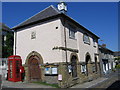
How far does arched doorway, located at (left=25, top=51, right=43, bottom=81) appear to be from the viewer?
12.5 meters

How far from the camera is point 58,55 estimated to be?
1132 cm

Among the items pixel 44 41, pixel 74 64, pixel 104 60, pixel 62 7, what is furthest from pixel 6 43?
pixel 104 60

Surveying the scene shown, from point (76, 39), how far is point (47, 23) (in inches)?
158

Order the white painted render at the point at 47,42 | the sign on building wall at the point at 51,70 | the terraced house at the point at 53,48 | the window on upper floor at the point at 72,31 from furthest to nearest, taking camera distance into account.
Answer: the window on upper floor at the point at 72,31 → the white painted render at the point at 47,42 → the terraced house at the point at 53,48 → the sign on building wall at the point at 51,70

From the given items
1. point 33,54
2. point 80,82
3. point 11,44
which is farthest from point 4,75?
point 80,82

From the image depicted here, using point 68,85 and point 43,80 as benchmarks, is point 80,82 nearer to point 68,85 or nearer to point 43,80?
point 68,85

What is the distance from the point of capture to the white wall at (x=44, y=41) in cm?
1162

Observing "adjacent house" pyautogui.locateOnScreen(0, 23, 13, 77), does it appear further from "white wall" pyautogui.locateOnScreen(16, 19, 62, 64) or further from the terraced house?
"white wall" pyautogui.locateOnScreen(16, 19, 62, 64)

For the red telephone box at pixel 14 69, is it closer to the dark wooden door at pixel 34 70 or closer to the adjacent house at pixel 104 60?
the dark wooden door at pixel 34 70

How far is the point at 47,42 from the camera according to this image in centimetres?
1223

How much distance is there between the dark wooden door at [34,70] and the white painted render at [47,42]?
1.08 m

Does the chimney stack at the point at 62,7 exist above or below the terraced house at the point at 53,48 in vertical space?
above

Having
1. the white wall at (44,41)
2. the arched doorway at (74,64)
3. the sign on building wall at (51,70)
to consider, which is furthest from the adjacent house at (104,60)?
the white wall at (44,41)

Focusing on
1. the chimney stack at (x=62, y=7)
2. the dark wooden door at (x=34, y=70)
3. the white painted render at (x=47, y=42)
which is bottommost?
the dark wooden door at (x=34, y=70)
